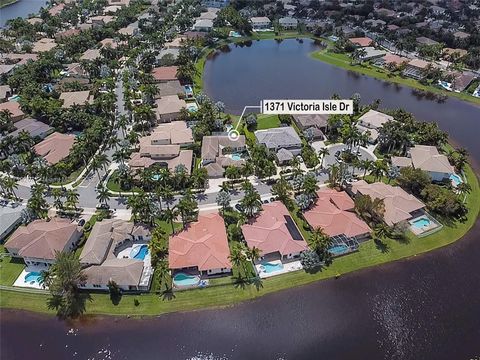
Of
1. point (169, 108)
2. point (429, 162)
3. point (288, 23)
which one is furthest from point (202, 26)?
point (429, 162)

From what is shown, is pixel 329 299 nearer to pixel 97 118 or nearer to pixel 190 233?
pixel 190 233

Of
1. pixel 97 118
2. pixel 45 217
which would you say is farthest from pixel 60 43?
pixel 45 217

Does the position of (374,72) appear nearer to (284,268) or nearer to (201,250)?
(284,268)

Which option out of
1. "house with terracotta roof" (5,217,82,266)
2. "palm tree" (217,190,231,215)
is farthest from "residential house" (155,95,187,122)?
"house with terracotta roof" (5,217,82,266)

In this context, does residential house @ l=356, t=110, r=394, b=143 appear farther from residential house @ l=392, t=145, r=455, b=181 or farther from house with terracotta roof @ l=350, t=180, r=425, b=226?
house with terracotta roof @ l=350, t=180, r=425, b=226

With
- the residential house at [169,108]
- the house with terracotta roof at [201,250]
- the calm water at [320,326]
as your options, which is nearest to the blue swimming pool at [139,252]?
the house with terracotta roof at [201,250]

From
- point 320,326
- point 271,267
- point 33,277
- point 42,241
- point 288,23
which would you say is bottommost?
point 320,326
